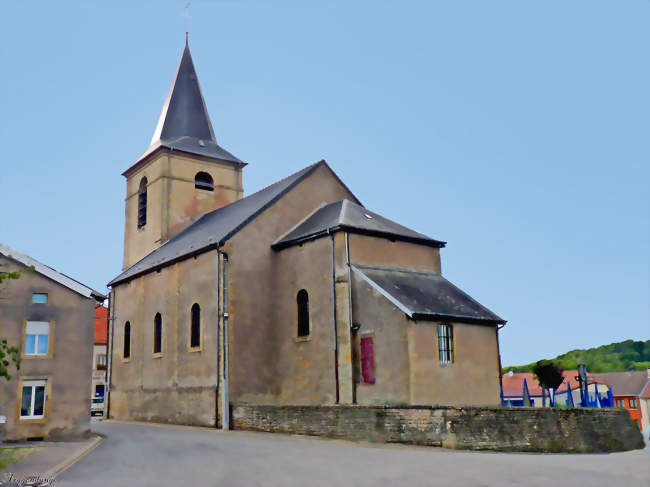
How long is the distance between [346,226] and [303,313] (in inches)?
149

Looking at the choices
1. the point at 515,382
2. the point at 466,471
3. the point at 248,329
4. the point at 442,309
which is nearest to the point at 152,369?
the point at 248,329

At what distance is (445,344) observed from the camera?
Result: 21.1 meters

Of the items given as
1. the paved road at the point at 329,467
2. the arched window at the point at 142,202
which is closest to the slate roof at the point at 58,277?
the paved road at the point at 329,467

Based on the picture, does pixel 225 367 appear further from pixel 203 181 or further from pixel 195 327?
pixel 203 181

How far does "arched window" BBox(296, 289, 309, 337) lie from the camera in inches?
950

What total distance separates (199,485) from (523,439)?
8.59 meters

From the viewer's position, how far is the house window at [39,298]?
1947 centimetres

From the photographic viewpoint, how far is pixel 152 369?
2816cm

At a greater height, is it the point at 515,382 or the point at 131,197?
the point at 131,197

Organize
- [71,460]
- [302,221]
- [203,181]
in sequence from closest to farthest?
[71,460], [302,221], [203,181]

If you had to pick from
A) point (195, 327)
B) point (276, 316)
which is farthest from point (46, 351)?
point (276, 316)

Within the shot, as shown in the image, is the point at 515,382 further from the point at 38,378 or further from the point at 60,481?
the point at 60,481

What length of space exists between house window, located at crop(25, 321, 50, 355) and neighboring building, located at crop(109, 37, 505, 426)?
20.6 ft

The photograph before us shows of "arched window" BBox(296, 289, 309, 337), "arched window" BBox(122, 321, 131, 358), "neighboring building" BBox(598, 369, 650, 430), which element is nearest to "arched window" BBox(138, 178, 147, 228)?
"arched window" BBox(122, 321, 131, 358)
